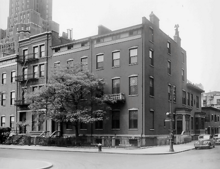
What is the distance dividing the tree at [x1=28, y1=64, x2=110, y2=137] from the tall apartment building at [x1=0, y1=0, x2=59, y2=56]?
106 m

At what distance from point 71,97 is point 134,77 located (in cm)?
755

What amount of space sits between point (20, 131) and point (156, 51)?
23.2 m

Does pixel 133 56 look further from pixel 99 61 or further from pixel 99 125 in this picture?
pixel 99 125

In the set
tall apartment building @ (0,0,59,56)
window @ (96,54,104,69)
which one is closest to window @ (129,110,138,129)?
window @ (96,54,104,69)

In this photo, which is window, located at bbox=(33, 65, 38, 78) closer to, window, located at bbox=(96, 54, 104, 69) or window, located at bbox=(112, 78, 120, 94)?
window, located at bbox=(96, 54, 104, 69)

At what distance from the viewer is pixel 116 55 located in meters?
36.5

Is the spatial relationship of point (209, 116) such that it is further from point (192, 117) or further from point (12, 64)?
point (12, 64)

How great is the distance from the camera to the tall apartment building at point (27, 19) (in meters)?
137

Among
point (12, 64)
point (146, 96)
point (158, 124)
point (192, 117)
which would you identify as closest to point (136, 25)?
point (146, 96)

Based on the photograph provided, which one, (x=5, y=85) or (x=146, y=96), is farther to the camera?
(x=5, y=85)

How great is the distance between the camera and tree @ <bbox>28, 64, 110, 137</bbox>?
107 feet

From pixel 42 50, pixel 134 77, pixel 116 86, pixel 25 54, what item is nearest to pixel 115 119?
pixel 116 86

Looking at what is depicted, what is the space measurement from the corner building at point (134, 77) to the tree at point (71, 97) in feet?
7.11

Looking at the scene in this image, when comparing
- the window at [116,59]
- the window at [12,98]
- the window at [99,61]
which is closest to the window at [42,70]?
the window at [12,98]
